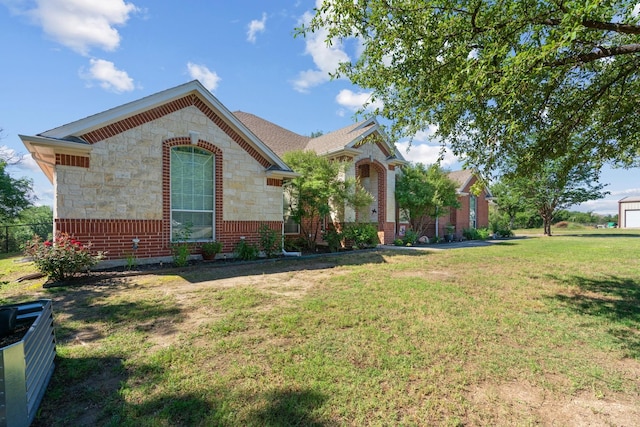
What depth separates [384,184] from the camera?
55.2 ft

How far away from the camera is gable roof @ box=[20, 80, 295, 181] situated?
734 centimetres

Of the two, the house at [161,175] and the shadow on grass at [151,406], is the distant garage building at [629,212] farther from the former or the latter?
the shadow on grass at [151,406]

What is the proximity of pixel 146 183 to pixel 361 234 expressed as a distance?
9.22m

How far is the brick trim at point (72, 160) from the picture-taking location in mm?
7434

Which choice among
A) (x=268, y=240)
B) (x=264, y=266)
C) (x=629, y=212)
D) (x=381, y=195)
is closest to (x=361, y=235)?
(x=381, y=195)

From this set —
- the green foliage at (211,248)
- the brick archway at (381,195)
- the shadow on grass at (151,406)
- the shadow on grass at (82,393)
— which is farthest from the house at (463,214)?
the shadow on grass at (82,393)

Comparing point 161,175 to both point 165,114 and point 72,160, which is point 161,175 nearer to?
point 165,114

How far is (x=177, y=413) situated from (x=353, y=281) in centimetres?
511

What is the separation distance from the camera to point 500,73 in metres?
4.63

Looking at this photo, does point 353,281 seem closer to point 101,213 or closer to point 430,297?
point 430,297

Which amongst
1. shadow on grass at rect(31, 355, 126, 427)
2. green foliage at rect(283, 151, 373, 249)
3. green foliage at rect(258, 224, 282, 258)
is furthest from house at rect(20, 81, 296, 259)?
shadow on grass at rect(31, 355, 126, 427)

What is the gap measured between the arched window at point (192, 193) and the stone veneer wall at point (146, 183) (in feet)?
0.75

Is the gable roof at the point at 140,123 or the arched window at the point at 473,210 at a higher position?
the gable roof at the point at 140,123

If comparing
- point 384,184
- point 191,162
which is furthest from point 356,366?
point 384,184
